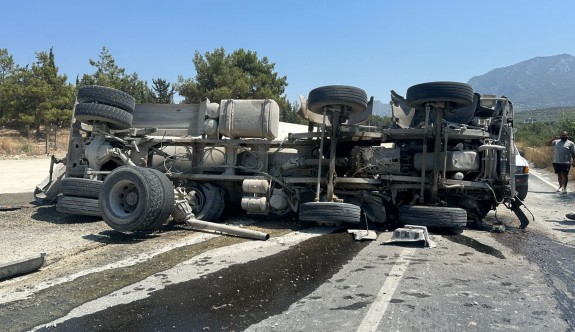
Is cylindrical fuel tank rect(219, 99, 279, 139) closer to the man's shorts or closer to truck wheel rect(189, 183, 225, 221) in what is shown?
truck wheel rect(189, 183, 225, 221)

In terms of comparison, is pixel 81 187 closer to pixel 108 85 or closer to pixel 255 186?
pixel 255 186

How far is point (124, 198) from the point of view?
6.66 metres

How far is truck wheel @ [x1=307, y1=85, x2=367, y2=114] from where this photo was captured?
678cm

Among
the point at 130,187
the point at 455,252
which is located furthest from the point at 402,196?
the point at 130,187

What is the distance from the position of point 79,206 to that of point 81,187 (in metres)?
0.30

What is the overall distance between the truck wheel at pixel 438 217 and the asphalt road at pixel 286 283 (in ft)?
0.79

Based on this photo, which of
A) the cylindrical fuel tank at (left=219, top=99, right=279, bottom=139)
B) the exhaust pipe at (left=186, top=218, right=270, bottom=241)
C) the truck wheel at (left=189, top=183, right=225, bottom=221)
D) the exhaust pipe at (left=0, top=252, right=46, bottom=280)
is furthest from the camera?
the cylindrical fuel tank at (left=219, top=99, right=279, bottom=139)

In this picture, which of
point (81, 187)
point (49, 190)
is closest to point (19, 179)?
point (49, 190)

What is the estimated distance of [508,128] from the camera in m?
7.50

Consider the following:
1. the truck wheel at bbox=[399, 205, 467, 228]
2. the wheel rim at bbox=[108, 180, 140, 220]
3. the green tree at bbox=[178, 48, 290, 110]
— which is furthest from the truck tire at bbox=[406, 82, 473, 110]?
the green tree at bbox=[178, 48, 290, 110]

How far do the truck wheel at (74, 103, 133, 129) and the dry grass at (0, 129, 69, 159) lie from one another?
22.6 metres

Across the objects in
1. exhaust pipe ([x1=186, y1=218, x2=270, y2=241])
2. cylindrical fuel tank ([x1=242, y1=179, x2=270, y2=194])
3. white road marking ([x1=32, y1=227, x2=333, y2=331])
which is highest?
cylindrical fuel tank ([x1=242, y1=179, x2=270, y2=194])

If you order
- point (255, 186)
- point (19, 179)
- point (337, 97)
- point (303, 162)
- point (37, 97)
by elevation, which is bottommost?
point (19, 179)

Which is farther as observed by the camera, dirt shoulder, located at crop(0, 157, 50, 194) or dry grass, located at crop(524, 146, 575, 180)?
Result: dry grass, located at crop(524, 146, 575, 180)
